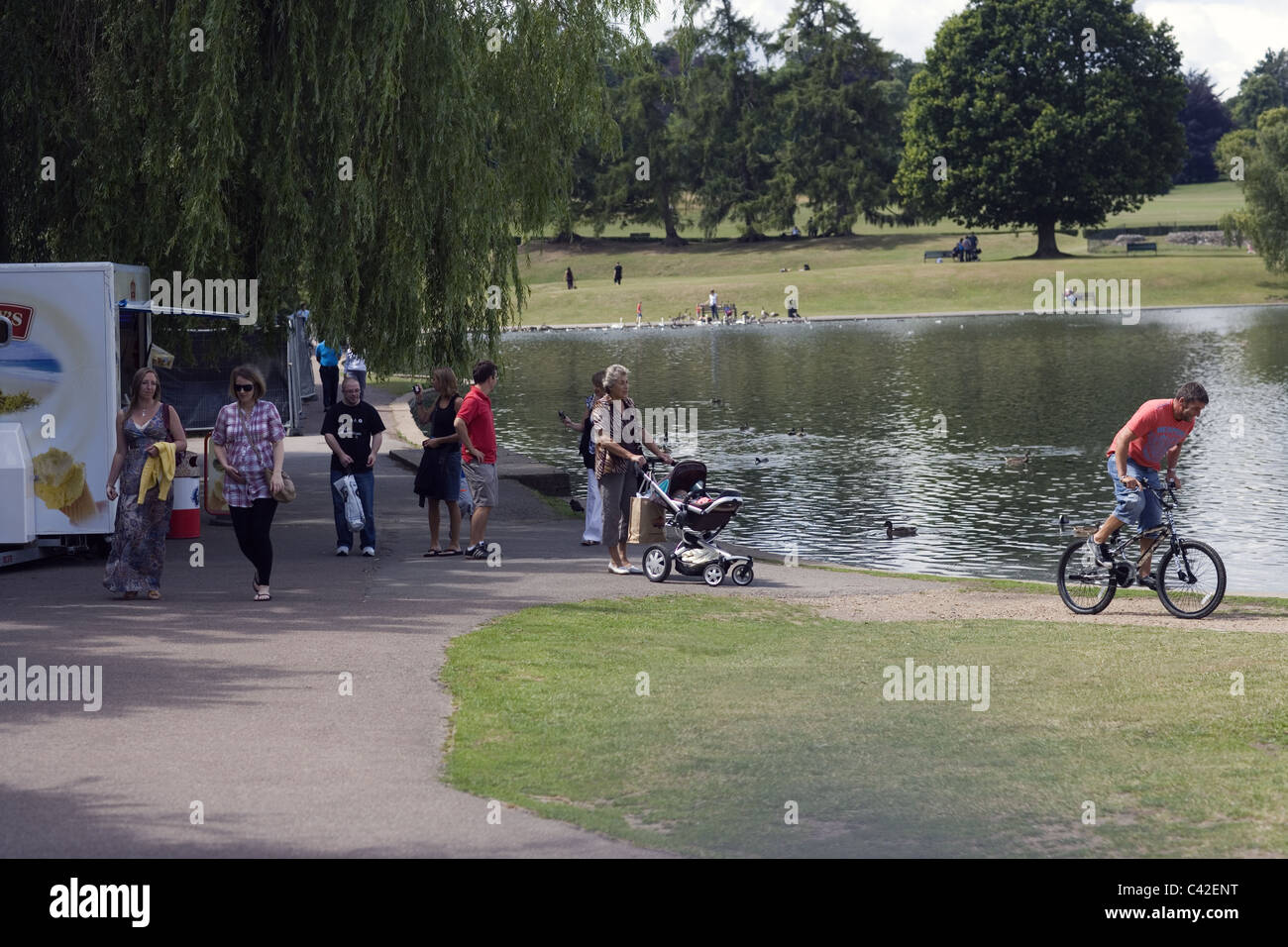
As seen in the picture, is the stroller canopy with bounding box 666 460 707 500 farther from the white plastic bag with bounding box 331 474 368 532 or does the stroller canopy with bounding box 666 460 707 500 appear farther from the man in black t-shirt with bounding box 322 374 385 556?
the white plastic bag with bounding box 331 474 368 532

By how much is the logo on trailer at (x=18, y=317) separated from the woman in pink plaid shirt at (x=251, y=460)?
3.05 m

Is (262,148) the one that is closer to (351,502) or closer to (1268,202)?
(351,502)

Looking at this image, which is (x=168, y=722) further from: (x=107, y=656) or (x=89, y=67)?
(x=89, y=67)

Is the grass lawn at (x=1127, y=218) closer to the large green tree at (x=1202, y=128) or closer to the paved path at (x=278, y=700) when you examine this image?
the large green tree at (x=1202, y=128)

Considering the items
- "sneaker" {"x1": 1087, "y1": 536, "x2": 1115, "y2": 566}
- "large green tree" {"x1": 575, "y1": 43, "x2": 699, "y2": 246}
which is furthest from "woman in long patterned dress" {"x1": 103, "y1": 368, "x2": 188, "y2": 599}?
"large green tree" {"x1": 575, "y1": 43, "x2": 699, "y2": 246}

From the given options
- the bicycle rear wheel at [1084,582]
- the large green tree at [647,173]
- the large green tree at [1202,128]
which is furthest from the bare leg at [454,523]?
the large green tree at [1202,128]

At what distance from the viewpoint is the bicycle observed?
13.2 meters

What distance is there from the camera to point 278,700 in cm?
949

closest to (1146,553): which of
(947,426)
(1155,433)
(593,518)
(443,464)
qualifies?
(1155,433)

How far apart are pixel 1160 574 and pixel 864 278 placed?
7340 cm

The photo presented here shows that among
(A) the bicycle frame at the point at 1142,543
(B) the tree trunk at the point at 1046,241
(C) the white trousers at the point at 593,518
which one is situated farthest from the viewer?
(B) the tree trunk at the point at 1046,241

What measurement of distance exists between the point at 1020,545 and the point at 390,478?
30.2ft

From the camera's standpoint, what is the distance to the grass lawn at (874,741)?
6.93m
